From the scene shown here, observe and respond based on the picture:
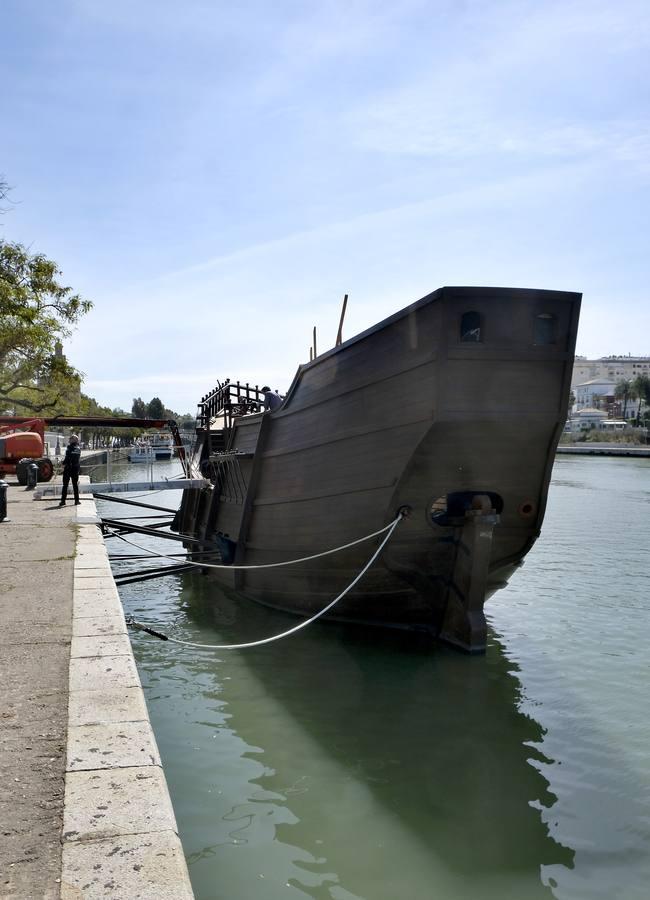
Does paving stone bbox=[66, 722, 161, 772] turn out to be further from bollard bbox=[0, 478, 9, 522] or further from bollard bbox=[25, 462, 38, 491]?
bollard bbox=[25, 462, 38, 491]

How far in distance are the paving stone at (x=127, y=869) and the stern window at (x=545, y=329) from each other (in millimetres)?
6273

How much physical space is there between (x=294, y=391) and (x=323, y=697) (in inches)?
161

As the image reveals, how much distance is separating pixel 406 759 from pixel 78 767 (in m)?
3.35

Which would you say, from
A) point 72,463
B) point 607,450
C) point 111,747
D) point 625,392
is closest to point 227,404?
point 72,463

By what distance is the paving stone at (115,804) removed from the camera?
270cm

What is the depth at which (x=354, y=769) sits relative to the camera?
5.64 metres

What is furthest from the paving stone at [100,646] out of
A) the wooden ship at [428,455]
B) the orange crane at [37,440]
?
the orange crane at [37,440]

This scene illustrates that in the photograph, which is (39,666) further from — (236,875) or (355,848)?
(355,848)

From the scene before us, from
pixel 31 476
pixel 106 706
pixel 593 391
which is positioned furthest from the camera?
pixel 593 391

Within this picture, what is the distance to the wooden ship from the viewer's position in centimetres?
745

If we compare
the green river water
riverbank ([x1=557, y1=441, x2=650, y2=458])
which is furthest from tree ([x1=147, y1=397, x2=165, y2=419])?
the green river water

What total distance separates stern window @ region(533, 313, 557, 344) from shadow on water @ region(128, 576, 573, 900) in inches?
142

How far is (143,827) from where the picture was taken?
2707 millimetres

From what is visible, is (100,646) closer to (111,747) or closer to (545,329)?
(111,747)
